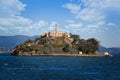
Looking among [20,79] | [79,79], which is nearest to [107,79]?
[79,79]

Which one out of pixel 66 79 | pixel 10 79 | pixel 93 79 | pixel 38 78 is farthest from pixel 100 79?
pixel 10 79

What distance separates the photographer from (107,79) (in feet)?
248

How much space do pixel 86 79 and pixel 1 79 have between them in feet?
59.8

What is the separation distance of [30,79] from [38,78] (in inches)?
116

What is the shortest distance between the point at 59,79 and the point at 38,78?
4.75 m

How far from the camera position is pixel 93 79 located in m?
74.6

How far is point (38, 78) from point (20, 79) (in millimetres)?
4481

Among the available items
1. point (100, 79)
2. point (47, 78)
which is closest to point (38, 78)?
point (47, 78)

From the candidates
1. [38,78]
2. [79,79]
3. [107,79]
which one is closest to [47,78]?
[38,78]

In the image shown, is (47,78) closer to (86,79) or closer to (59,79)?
(59,79)

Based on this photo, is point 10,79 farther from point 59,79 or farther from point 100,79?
Answer: point 100,79

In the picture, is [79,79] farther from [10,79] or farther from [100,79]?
[10,79]

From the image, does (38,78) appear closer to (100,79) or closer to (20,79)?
(20,79)

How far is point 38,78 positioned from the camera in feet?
248
